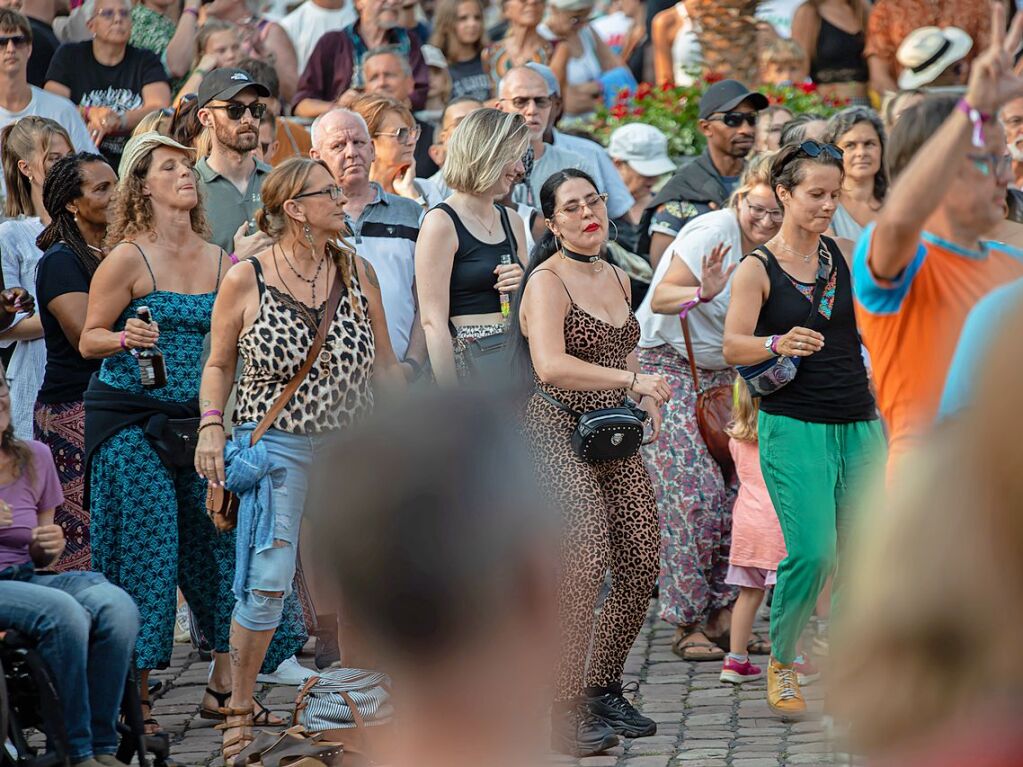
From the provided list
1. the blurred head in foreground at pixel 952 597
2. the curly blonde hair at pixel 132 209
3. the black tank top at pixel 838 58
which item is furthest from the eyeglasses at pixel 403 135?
the blurred head in foreground at pixel 952 597

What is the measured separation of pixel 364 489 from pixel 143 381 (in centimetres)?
423

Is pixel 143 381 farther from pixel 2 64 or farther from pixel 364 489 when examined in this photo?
pixel 364 489

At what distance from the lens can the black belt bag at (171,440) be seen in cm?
614

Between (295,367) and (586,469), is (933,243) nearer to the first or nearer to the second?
(586,469)

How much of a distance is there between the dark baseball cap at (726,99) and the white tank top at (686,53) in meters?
2.57

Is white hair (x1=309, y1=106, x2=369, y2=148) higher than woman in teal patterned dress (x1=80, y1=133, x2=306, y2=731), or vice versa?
white hair (x1=309, y1=106, x2=369, y2=148)

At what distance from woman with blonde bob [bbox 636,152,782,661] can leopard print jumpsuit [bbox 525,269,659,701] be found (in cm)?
113

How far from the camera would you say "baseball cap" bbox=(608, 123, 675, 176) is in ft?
30.6

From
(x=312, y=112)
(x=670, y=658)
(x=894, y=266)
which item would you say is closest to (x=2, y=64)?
(x=312, y=112)

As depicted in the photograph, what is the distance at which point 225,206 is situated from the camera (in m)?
7.39

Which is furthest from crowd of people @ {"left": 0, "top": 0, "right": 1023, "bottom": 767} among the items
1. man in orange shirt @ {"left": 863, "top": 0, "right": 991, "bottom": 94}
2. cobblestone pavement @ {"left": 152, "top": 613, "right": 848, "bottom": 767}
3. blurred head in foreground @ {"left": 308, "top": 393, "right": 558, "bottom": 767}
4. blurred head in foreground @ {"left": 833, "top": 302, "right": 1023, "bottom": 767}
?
man in orange shirt @ {"left": 863, "top": 0, "right": 991, "bottom": 94}

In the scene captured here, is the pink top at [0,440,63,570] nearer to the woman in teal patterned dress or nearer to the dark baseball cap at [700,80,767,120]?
the woman in teal patterned dress

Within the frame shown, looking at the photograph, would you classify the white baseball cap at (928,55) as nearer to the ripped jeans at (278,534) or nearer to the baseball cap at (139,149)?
the baseball cap at (139,149)

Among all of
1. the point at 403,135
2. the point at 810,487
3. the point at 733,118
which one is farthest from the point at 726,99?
the point at 810,487
